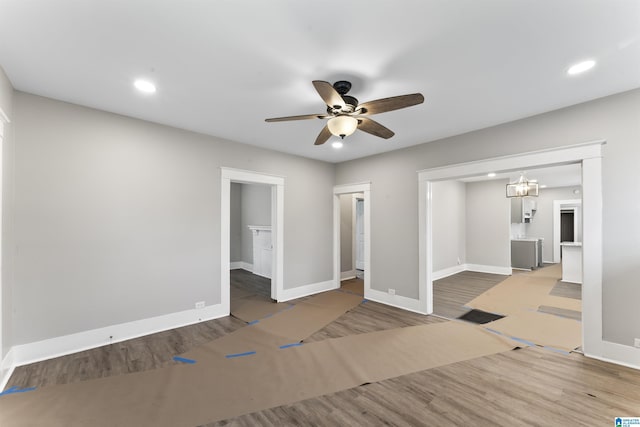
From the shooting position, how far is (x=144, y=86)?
2.46 m

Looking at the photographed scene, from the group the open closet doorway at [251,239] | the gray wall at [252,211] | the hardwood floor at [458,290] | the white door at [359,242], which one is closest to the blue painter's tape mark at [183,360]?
the open closet doorway at [251,239]

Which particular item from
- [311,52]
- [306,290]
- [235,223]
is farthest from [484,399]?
[235,223]

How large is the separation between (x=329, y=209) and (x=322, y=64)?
3.61 meters

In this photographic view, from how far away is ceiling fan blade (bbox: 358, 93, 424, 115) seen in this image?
6.26 feet

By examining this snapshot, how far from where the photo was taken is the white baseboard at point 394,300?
13.8 feet

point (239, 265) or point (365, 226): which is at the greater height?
point (365, 226)

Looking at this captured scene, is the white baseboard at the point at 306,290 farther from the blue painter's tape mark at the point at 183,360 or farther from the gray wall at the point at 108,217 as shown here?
the blue painter's tape mark at the point at 183,360

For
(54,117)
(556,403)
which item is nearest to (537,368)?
(556,403)

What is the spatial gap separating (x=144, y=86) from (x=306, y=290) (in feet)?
13.1

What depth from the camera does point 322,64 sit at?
2.07 metres

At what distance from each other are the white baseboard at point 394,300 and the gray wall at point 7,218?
4.47 metres

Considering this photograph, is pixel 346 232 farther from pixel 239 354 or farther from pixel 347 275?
pixel 239 354

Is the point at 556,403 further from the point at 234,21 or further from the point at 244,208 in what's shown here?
the point at 244,208

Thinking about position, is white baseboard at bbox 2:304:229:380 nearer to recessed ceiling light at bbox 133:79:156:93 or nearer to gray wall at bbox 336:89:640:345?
recessed ceiling light at bbox 133:79:156:93
